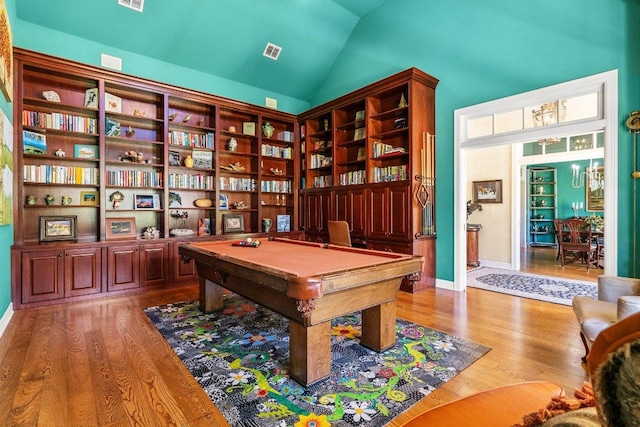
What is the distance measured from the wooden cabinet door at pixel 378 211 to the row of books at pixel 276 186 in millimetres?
1926

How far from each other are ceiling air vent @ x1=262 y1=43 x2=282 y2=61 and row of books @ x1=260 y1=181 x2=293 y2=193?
7.20 ft

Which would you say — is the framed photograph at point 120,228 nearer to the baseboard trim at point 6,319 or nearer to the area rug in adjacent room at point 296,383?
the baseboard trim at point 6,319

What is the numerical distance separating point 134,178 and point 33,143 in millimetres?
1123

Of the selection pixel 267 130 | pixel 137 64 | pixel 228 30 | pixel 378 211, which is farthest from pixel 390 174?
pixel 137 64

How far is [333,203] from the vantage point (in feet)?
18.0

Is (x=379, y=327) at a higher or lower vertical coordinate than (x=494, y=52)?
lower

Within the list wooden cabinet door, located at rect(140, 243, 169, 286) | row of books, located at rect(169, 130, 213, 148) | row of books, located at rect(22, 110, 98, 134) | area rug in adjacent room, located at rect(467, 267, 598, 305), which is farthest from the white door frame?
row of books, located at rect(22, 110, 98, 134)

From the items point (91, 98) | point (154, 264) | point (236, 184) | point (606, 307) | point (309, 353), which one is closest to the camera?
point (309, 353)

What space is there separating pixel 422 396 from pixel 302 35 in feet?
18.1

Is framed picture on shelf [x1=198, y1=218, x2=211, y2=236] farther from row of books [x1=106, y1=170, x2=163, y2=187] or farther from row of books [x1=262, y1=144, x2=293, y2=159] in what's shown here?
row of books [x1=262, y1=144, x2=293, y2=159]

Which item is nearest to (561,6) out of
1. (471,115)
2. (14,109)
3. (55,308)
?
(471,115)

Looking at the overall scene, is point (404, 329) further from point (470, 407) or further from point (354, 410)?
point (470, 407)

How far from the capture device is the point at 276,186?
602cm

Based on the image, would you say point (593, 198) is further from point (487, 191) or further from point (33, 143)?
point (33, 143)
